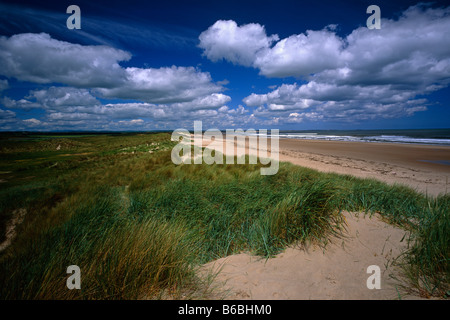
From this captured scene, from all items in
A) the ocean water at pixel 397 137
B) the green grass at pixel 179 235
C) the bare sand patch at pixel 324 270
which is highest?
the ocean water at pixel 397 137

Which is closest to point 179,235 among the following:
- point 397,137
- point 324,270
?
point 324,270

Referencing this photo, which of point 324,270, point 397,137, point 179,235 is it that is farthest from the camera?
point 397,137

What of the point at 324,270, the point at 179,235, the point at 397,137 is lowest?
the point at 324,270

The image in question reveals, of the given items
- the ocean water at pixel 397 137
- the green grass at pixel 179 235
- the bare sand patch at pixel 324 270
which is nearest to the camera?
the green grass at pixel 179 235

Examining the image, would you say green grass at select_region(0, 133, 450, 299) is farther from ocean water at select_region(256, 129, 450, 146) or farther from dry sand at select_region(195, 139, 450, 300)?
ocean water at select_region(256, 129, 450, 146)

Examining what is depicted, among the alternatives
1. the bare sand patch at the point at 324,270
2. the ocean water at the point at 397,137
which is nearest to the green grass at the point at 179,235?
the bare sand patch at the point at 324,270

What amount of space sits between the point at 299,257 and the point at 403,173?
13.1m

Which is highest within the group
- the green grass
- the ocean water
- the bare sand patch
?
the ocean water

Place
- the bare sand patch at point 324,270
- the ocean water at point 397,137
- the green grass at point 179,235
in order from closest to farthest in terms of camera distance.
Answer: the green grass at point 179,235 < the bare sand patch at point 324,270 < the ocean water at point 397,137

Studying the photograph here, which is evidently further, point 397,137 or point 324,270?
point 397,137

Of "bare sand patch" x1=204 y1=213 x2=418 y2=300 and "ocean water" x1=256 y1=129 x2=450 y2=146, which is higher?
"ocean water" x1=256 y1=129 x2=450 y2=146

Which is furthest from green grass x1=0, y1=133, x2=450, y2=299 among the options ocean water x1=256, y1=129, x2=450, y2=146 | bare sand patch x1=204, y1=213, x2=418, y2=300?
ocean water x1=256, y1=129, x2=450, y2=146

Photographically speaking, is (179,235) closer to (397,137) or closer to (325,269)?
(325,269)

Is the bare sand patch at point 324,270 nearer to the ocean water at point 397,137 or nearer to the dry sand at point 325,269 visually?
the dry sand at point 325,269
